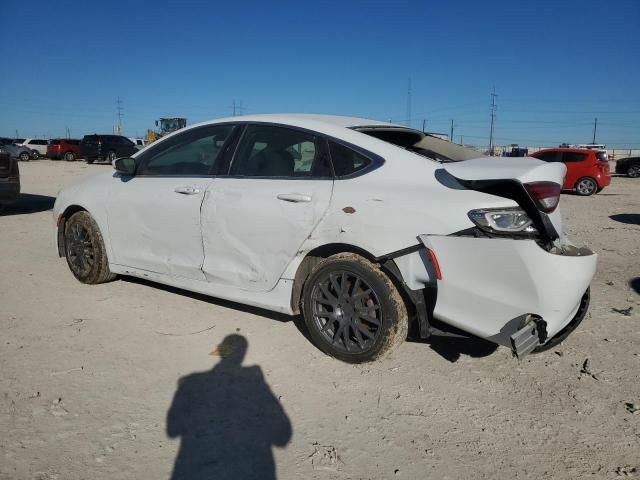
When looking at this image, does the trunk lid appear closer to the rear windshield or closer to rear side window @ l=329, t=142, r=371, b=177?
rear side window @ l=329, t=142, r=371, b=177

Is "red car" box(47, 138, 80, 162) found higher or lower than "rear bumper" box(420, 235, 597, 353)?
higher

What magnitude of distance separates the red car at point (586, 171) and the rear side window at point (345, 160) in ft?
50.7

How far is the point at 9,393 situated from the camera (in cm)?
279

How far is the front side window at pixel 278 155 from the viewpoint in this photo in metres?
3.33

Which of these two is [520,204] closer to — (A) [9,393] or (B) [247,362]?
(B) [247,362]

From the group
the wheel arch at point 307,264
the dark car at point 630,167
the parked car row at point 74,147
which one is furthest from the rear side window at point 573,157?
the parked car row at point 74,147

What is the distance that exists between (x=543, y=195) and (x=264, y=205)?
1.75m

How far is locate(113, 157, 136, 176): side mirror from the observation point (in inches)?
166

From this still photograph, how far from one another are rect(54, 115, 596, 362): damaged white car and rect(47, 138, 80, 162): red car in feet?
122

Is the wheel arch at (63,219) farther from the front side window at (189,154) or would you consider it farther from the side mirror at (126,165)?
the front side window at (189,154)

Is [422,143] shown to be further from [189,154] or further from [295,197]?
[189,154]

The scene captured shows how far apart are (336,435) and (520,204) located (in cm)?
160

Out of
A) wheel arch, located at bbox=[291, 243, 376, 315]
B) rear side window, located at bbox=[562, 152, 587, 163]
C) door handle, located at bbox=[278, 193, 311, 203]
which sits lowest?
wheel arch, located at bbox=[291, 243, 376, 315]

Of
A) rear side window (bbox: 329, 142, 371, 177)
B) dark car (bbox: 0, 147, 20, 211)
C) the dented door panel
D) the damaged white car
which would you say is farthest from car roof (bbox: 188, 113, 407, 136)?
dark car (bbox: 0, 147, 20, 211)
